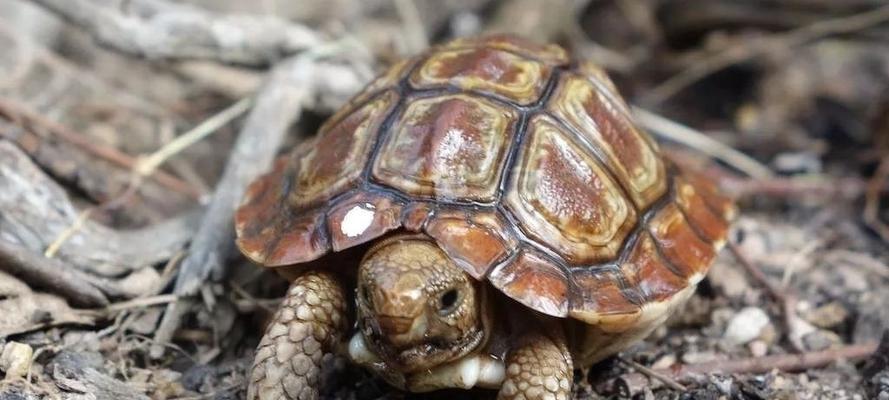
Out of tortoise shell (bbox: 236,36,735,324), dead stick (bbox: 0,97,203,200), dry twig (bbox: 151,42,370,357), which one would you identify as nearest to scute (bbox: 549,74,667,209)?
tortoise shell (bbox: 236,36,735,324)

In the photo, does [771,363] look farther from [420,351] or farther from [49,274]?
[49,274]

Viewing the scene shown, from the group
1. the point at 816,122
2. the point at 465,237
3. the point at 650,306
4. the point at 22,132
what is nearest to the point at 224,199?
the point at 22,132

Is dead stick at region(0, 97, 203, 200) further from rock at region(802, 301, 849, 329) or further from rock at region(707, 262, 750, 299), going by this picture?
rock at region(802, 301, 849, 329)

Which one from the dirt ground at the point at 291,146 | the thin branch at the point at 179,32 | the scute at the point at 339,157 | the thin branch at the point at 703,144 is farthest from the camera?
the thin branch at the point at 703,144

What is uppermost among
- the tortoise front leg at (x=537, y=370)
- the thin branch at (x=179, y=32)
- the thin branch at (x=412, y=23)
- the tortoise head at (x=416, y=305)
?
the thin branch at (x=412, y=23)

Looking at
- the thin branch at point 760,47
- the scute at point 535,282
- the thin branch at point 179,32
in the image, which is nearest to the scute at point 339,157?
the scute at point 535,282

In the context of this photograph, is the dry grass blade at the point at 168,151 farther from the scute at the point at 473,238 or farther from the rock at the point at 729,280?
the rock at the point at 729,280
